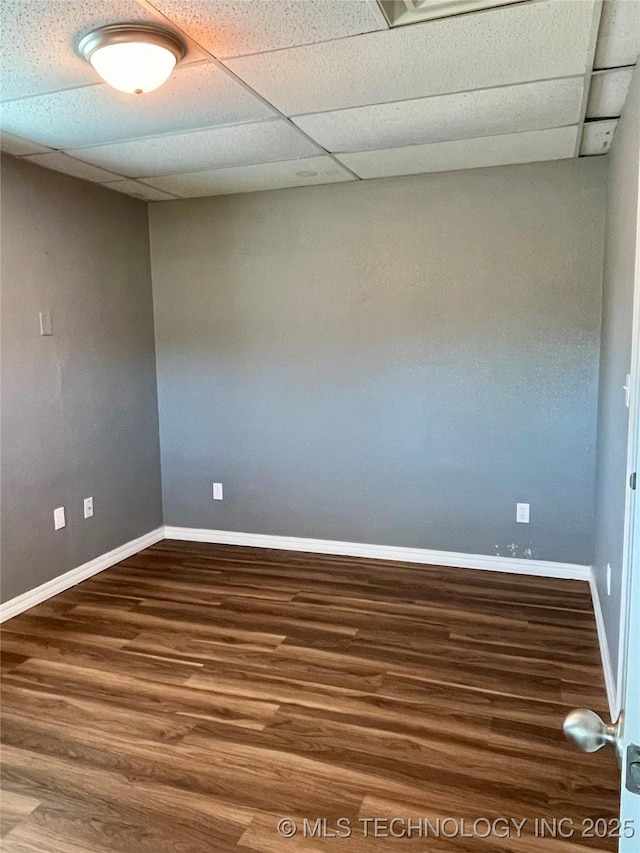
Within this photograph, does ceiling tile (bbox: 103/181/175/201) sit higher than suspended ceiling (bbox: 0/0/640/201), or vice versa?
ceiling tile (bbox: 103/181/175/201)

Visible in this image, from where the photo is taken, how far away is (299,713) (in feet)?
7.30

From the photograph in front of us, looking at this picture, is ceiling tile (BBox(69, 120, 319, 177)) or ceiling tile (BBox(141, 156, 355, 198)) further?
ceiling tile (BBox(141, 156, 355, 198))

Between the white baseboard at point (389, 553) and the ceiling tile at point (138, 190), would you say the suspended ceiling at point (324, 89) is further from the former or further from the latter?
the white baseboard at point (389, 553)

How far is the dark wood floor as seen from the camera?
5.70ft

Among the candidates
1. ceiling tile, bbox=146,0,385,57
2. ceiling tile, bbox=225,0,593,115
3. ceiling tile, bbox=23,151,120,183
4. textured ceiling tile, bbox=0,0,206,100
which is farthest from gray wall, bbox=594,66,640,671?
ceiling tile, bbox=23,151,120,183

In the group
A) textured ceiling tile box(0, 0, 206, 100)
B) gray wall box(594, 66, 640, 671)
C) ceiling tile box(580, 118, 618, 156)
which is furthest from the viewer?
ceiling tile box(580, 118, 618, 156)

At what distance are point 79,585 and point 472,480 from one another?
2.39m

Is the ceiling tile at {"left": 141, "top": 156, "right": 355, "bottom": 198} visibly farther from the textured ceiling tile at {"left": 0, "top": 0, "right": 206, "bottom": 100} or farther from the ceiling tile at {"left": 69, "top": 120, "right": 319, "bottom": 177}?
the textured ceiling tile at {"left": 0, "top": 0, "right": 206, "bottom": 100}

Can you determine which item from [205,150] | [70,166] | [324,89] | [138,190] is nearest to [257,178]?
[205,150]

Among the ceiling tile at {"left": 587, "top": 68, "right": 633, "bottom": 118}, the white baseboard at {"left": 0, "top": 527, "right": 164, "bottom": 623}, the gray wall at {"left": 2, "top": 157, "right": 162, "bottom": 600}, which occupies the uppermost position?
the ceiling tile at {"left": 587, "top": 68, "right": 633, "bottom": 118}

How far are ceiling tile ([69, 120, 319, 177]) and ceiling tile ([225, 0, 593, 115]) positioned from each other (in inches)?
15.3

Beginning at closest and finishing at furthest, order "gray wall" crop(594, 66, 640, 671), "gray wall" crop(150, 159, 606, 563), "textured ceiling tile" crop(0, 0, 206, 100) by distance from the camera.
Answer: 1. "textured ceiling tile" crop(0, 0, 206, 100)
2. "gray wall" crop(594, 66, 640, 671)
3. "gray wall" crop(150, 159, 606, 563)

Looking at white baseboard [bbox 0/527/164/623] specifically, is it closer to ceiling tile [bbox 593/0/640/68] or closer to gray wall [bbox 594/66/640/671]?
gray wall [bbox 594/66/640/671]

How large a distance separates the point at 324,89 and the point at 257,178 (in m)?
1.31
